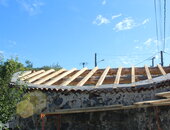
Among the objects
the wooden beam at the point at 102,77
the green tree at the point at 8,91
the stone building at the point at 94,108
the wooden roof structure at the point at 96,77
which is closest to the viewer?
the green tree at the point at 8,91

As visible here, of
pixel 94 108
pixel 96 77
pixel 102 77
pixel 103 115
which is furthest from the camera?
pixel 96 77

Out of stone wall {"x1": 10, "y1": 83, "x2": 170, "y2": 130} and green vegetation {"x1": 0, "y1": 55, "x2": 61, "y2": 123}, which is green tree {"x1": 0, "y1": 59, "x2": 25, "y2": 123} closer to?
green vegetation {"x1": 0, "y1": 55, "x2": 61, "y2": 123}

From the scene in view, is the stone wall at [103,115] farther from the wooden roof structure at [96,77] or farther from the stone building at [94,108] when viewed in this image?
the wooden roof structure at [96,77]

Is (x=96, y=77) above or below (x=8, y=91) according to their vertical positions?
above

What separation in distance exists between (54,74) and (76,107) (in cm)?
255

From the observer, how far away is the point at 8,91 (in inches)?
261

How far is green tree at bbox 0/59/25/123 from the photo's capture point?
6.34 metres

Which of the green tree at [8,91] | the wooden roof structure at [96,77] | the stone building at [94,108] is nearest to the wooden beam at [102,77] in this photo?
the wooden roof structure at [96,77]

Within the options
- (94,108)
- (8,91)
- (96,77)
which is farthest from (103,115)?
(8,91)

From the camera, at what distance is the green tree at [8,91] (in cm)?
634

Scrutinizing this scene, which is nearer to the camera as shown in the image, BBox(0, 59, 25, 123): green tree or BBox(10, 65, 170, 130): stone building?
BBox(0, 59, 25, 123): green tree

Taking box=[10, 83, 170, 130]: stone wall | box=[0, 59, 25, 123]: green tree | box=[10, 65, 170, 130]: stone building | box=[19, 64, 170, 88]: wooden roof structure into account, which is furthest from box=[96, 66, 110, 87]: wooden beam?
box=[0, 59, 25, 123]: green tree

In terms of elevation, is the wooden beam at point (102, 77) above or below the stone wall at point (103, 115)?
above

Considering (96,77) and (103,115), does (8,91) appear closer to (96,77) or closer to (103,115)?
(103,115)
